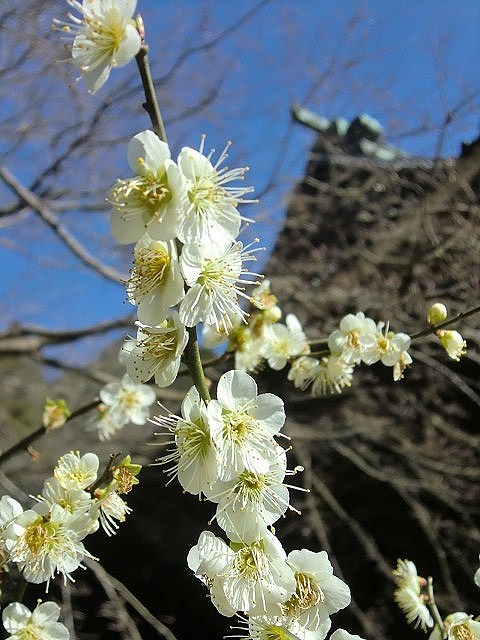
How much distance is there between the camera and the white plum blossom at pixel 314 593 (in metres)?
1.01

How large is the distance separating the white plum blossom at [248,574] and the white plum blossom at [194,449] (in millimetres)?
95

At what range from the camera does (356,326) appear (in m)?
1.70

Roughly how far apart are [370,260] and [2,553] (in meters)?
3.70

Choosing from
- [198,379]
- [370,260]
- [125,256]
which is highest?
[198,379]

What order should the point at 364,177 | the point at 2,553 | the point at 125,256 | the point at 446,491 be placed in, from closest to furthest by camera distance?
1. the point at 2,553
2. the point at 446,491
3. the point at 125,256
4. the point at 364,177

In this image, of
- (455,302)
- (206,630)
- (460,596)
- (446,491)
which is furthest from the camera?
(206,630)

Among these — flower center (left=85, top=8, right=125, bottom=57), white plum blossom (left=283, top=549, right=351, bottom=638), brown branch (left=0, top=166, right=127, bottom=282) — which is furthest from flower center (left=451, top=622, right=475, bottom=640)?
brown branch (left=0, top=166, right=127, bottom=282)

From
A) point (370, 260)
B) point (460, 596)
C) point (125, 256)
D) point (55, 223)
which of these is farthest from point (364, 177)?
point (460, 596)

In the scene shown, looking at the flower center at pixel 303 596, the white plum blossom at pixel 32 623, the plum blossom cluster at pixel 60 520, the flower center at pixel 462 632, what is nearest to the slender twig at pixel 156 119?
the plum blossom cluster at pixel 60 520

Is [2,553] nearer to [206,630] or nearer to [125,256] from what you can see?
[125,256]

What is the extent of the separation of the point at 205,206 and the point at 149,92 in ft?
0.61

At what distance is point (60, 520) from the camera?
3.85 feet

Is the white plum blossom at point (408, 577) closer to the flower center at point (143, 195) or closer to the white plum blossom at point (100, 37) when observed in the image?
the flower center at point (143, 195)

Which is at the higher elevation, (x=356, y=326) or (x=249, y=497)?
(x=249, y=497)
